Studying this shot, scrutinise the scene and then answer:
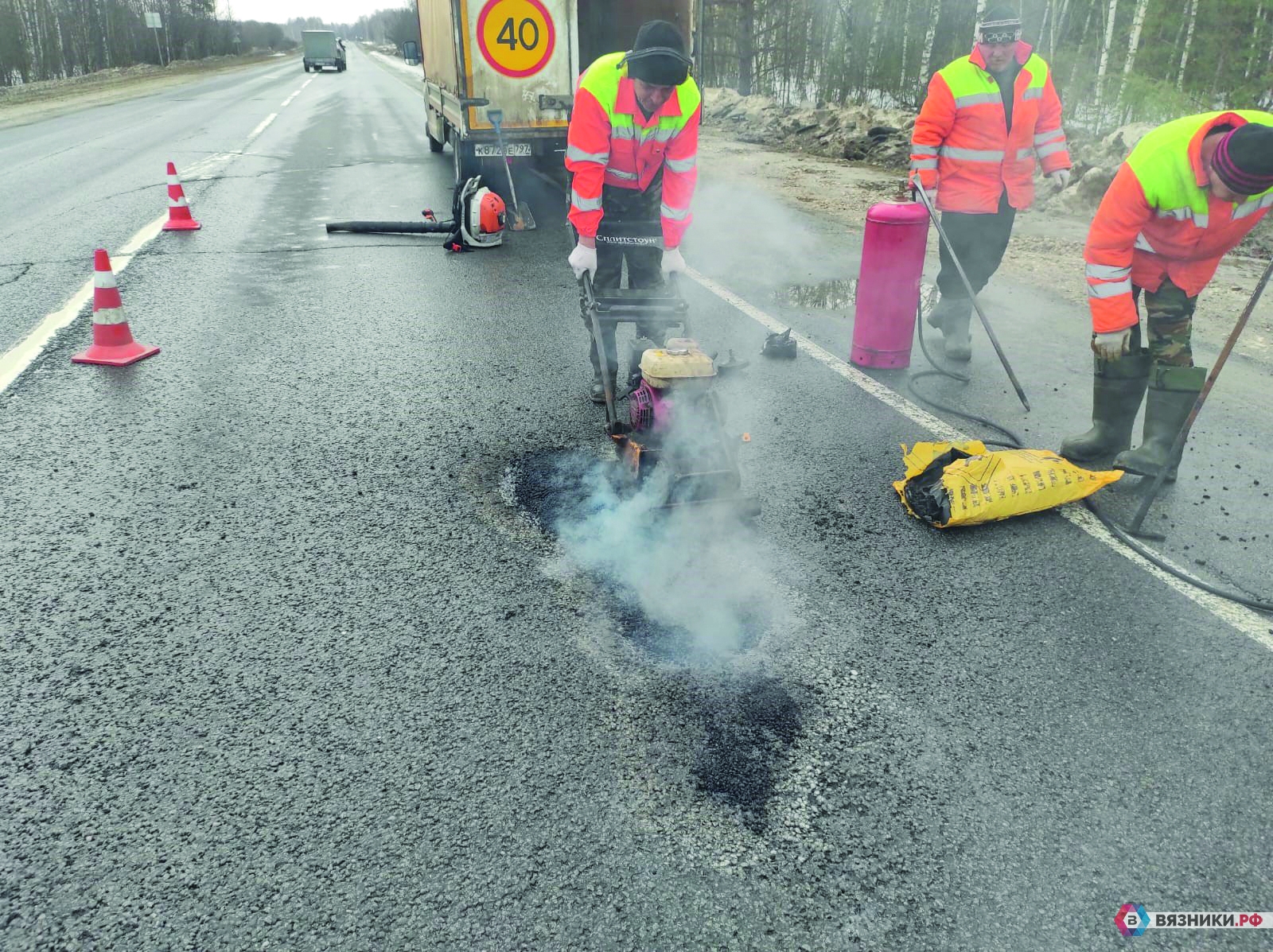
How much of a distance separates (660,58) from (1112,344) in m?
2.44

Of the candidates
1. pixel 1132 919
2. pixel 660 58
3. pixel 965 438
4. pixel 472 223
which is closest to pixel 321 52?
pixel 472 223

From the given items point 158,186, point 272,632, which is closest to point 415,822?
point 272,632

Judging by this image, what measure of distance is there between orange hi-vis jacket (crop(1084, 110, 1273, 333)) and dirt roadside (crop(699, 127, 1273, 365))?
7.78ft

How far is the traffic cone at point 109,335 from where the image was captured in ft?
17.3

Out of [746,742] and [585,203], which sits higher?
[585,203]

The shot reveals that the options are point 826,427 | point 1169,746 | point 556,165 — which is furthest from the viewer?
point 556,165

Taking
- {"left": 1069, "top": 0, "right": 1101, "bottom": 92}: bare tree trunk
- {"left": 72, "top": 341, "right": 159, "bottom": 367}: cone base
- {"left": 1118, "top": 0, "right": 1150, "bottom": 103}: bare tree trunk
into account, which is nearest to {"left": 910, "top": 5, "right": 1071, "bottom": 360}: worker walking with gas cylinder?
{"left": 72, "top": 341, "right": 159, "bottom": 367}: cone base

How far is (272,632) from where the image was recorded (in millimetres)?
2842

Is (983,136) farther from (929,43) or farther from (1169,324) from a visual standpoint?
(929,43)

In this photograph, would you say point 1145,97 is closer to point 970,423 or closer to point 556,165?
point 556,165

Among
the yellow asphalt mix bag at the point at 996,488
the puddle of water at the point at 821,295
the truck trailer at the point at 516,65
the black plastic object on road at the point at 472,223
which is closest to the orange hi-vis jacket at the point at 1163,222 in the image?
the yellow asphalt mix bag at the point at 996,488

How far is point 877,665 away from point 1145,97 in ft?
46.7

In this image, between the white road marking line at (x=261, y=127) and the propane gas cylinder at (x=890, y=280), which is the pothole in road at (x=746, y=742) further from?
the white road marking line at (x=261, y=127)

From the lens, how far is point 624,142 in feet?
13.7
